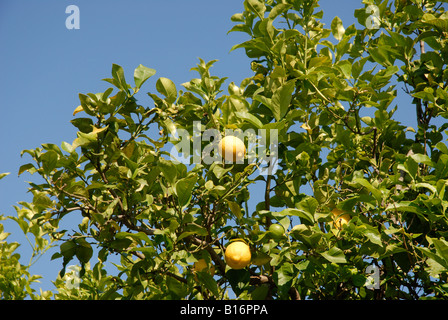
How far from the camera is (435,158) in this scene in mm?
2684

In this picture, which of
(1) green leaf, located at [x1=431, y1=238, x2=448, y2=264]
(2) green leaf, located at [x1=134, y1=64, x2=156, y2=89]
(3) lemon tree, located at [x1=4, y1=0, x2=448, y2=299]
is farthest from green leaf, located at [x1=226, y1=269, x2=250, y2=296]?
(2) green leaf, located at [x1=134, y1=64, x2=156, y2=89]

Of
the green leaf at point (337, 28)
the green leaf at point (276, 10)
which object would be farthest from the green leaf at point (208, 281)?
the green leaf at point (337, 28)

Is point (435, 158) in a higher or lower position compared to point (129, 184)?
higher

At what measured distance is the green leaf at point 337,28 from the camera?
9.48ft

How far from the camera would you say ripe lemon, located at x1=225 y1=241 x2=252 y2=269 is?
6.91ft

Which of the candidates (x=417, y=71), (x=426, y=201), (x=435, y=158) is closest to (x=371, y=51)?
(x=417, y=71)

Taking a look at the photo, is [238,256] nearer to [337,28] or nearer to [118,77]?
[118,77]

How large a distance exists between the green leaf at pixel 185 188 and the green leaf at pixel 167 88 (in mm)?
492

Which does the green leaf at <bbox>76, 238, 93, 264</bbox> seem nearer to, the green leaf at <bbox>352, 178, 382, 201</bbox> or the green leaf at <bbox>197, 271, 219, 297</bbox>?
the green leaf at <bbox>197, 271, 219, 297</bbox>

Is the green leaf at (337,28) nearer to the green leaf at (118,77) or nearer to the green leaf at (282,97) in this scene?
the green leaf at (282,97)

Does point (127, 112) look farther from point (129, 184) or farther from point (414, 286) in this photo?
point (414, 286)

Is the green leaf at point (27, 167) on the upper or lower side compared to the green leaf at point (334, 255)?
upper

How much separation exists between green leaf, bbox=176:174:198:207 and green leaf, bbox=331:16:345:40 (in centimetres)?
148
